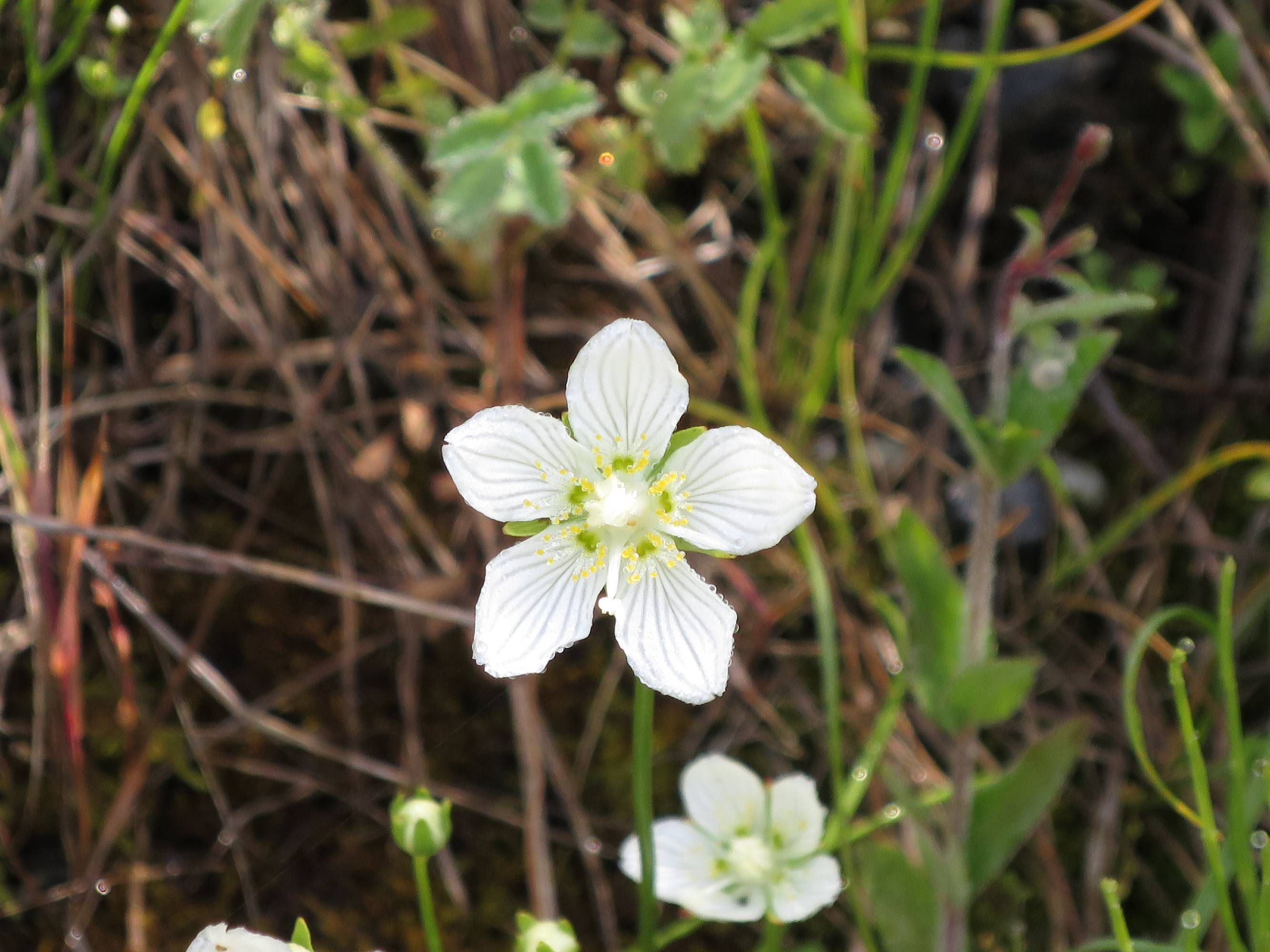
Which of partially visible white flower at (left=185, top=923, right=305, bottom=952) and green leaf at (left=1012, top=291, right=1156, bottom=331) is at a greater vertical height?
green leaf at (left=1012, top=291, right=1156, bottom=331)

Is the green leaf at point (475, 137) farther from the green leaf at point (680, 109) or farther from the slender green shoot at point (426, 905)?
the slender green shoot at point (426, 905)

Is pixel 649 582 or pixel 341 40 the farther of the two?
pixel 341 40

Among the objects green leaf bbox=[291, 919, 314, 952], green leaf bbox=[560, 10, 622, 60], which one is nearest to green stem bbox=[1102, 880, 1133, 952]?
green leaf bbox=[291, 919, 314, 952]

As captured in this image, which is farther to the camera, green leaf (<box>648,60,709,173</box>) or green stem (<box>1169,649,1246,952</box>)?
green leaf (<box>648,60,709,173</box>)

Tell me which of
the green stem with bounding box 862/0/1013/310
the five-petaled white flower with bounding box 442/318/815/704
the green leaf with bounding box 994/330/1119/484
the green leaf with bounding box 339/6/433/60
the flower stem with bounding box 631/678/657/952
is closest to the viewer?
the flower stem with bounding box 631/678/657/952

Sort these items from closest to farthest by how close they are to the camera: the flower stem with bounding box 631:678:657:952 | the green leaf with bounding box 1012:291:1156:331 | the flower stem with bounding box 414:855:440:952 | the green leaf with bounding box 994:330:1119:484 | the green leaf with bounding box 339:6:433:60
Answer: the flower stem with bounding box 631:678:657:952, the flower stem with bounding box 414:855:440:952, the green leaf with bounding box 1012:291:1156:331, the green leaf with bounding box 994:330:1119:484, the green leaf with bounding box 339:6:433:60

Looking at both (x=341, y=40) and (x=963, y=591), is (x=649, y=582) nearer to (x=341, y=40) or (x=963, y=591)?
(x=963, y=591)

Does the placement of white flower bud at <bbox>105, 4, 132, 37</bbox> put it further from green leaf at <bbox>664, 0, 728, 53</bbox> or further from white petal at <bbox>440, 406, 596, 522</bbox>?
white petal at <bbox>440, 406, 596, 522</bbox>

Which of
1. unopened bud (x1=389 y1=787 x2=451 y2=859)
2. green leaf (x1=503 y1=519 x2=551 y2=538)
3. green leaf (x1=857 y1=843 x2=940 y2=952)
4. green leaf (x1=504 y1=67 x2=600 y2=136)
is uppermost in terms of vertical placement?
green leaf (x1=504 y1=67 x2=600 y2=136)

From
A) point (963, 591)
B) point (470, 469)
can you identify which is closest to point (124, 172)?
point (470, 469)
